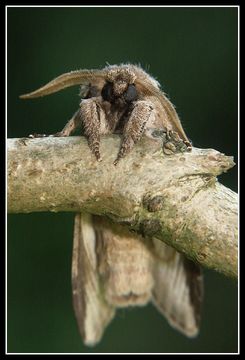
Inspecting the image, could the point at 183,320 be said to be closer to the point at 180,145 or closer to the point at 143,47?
the point at 180,145

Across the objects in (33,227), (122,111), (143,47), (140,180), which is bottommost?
(33,227)

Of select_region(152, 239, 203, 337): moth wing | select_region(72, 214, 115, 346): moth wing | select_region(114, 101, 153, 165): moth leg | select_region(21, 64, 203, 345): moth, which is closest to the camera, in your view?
select_region(114, 101, 153, 165): moth leg

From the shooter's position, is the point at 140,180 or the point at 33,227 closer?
the point at 140,180

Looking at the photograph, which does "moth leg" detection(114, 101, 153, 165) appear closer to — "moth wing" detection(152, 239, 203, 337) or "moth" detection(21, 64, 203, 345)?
"moth" detection(21, 64, 203, 345)

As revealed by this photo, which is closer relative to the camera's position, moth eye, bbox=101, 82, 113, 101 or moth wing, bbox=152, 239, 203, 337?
moth eye, bbox=101, 82, 113, 101

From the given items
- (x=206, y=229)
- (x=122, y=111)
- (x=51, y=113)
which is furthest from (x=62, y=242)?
(x=206, y=229)

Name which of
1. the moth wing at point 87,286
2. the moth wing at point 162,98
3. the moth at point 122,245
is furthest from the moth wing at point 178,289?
the moth wing at point 162,98

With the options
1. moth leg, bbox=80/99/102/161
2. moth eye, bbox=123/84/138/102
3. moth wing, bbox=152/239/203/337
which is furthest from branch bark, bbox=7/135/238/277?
moth wing, bbox=152/239/203/337
